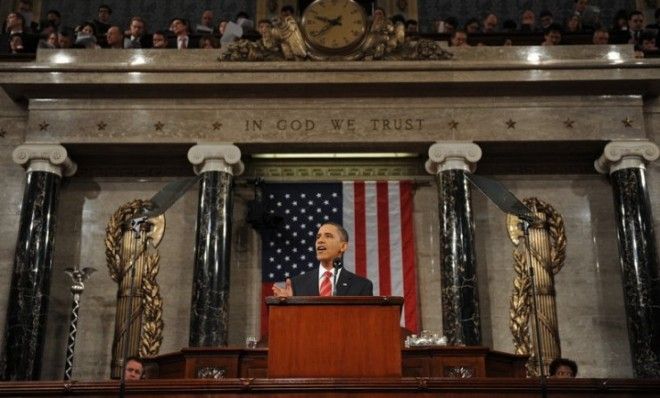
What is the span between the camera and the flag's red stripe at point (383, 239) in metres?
13.4

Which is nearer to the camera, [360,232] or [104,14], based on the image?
[360,232]

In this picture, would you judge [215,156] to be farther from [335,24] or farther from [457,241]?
[457,241]

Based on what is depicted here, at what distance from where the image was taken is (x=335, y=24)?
13.7 metres

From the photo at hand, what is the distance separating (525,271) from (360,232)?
2522 mm

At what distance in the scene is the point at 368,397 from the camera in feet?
20.7

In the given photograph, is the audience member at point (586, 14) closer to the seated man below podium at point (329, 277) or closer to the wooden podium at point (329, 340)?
the seated man below podium at point (329, 277)

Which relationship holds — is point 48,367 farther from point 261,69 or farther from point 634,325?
point 634,325

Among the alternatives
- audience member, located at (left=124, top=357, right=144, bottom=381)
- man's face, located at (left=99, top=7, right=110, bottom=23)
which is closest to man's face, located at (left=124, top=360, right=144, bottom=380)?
audience member, located at (left=124, top=357, right=144, bottom=381)

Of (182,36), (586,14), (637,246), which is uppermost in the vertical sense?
(586,14)

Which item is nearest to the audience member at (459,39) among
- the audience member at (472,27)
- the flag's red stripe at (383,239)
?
the audience member at (472,27)

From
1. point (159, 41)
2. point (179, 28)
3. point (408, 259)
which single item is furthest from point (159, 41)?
point (408, 259)

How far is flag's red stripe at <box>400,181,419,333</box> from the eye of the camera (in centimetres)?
1317

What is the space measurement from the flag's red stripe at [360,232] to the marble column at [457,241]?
1.18 meters

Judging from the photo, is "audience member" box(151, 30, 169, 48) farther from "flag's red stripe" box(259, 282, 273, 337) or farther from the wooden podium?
the wooden podium
